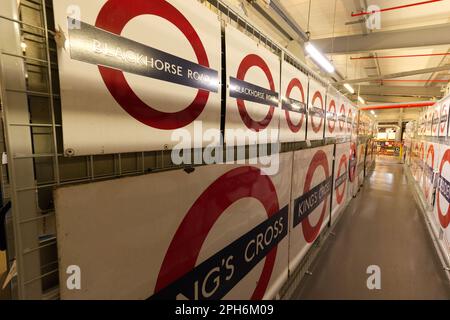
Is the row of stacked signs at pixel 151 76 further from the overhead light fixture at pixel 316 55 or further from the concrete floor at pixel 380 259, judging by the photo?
the concrete floor at pixel 380 259

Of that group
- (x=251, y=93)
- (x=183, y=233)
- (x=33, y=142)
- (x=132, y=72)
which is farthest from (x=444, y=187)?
(x=33, y=142)

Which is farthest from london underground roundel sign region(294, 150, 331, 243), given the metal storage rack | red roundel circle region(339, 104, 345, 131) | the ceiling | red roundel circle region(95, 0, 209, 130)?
the ceiling

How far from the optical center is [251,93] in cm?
128

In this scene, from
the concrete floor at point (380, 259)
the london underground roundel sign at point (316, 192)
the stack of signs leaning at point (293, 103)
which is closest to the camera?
the stack of signs leaning at point (293, 103)

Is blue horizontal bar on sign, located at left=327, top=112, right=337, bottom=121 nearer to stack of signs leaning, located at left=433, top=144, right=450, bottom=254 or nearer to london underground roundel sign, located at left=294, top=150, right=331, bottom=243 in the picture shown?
london underground roundel sign, located at left=294, top=150, right=331, bottom=243

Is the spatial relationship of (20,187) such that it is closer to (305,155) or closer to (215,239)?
(215,239)

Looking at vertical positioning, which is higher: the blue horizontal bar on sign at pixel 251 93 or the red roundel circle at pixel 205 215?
the blue horizontal bar on sign at pixel 251 93

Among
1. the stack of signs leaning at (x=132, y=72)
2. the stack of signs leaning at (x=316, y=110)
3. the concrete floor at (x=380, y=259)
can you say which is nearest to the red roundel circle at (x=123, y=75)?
the stack of signs leaning at (x=132, y=72)

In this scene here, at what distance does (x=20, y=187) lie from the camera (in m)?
0.56

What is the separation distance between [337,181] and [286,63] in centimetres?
249

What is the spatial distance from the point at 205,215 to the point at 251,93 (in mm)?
750

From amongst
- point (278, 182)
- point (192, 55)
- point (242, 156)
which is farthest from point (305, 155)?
point (192, 55)

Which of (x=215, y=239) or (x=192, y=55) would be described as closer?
(x=192, y=55)

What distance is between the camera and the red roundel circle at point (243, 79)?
1194 mm
